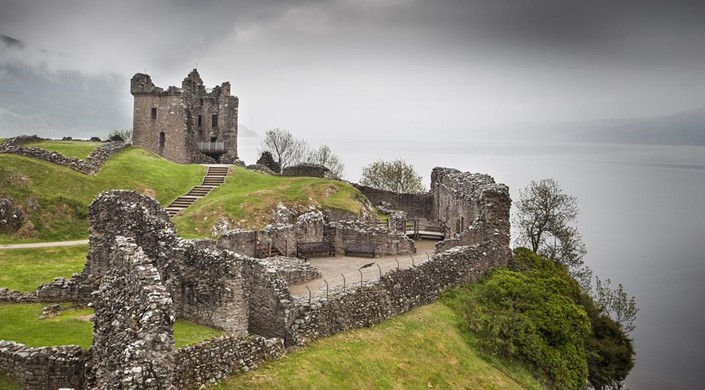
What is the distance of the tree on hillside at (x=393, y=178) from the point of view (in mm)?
89125

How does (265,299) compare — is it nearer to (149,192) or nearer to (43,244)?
(43,244)

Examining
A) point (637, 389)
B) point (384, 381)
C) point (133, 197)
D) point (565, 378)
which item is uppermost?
point (133, 197)

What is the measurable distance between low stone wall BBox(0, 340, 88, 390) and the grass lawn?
9.70 meters

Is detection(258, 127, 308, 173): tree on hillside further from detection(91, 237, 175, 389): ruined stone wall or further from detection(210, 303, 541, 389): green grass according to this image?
detection(91, 237, 175, 389): ruined stone wall

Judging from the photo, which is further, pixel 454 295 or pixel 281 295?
pixel 454 295

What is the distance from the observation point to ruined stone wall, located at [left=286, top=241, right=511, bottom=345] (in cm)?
1989

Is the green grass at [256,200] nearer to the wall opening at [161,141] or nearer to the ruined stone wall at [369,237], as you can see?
the ruined stone wall at [369,237]

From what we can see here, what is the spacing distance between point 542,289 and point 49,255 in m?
25.9

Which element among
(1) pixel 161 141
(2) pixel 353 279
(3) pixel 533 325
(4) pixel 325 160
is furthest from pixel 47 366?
(4) pixel 325 160

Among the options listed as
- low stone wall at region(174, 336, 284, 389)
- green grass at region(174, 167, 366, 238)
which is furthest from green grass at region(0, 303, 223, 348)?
green grass at region(174, 167, 366, 238)

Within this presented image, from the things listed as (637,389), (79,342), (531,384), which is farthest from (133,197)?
(637,389)

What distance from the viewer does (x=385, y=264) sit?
109 ft

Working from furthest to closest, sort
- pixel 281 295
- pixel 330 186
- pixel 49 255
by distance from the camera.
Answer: pixel 330 186 < pixel 49 255 < pixel 281 295

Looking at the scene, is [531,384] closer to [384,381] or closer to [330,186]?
[384,381]
